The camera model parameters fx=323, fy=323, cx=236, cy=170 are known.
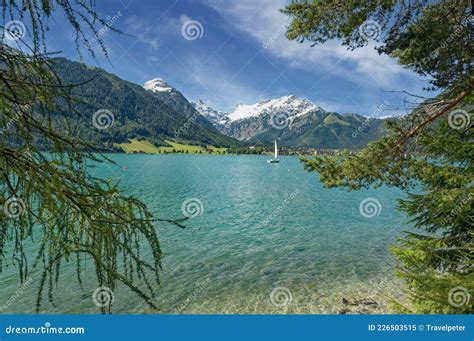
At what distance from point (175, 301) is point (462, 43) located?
1521 cm

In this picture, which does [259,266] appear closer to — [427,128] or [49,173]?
[427,128]

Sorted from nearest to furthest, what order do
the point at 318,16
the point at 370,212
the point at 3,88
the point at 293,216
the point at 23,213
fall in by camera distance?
the point at 3,88, the point at 23,213, the point at 318,16, the point at 293,216, the point at 370,212

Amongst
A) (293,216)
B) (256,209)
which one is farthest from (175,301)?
(256,209)

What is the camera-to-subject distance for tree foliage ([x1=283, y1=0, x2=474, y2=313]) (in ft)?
28.1

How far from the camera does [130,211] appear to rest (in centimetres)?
340

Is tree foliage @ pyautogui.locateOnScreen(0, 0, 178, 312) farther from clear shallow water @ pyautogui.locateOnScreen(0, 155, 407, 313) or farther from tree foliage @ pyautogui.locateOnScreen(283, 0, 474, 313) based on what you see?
clear shallow water @ pyautogui.locateOnScreen(0, 155, 407, 313)

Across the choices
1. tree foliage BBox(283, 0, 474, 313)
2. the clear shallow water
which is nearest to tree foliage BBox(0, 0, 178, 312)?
tree foliage BBox(283, 0, 474, 313)

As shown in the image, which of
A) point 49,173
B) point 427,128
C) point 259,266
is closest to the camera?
point 49,173

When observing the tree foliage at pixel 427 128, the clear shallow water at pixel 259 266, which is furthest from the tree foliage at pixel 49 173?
the clear shallow water at pixel 259 266

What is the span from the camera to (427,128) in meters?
9.54

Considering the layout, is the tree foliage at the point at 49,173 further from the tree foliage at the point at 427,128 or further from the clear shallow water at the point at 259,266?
the clear shallow water at the point at 259,266

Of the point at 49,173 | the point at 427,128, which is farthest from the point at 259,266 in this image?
the point at 49,173

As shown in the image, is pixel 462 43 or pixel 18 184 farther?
pixel 462 43

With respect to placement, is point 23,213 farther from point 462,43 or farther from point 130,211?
point 462,43
